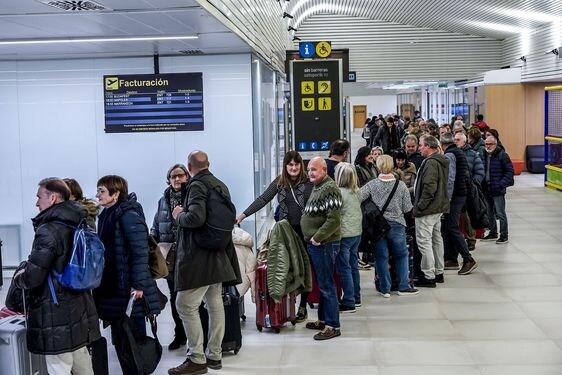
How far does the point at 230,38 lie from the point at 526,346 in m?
4.33

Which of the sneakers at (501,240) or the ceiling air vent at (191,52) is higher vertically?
the ceiling air vent at (191,52)

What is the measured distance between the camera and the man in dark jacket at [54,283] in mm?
4828

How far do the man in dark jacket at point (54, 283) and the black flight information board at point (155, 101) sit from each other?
545 centimetres

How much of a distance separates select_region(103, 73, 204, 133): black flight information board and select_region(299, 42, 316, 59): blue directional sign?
2.00 m

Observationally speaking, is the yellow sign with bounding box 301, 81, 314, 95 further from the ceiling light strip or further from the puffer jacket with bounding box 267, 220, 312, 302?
the puffer jacket with bounding box 267, 220, 312, 302

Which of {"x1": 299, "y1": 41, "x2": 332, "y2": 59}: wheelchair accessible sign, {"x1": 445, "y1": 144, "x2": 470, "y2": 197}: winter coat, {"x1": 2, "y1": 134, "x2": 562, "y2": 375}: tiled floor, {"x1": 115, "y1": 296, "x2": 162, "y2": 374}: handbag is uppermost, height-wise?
{"x1": 299, "y1": 41, "x2": 332, "y2": 59}: wheelchair accessible sign

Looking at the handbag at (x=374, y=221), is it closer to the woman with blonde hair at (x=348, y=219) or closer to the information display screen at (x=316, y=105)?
the woman with blonde hair at (x=348, y=219)

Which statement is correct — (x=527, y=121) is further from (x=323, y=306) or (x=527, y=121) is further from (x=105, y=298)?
(x=105, y=298)

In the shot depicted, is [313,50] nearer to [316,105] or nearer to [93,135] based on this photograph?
[316,105]

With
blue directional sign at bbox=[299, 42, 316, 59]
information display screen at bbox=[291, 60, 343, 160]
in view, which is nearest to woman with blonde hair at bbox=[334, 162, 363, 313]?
information display screen at bbox=[291, 60, 343, 160]

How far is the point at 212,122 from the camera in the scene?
412 inches

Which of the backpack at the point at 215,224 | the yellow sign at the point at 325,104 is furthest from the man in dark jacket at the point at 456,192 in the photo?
the backpack at the point at 215,224

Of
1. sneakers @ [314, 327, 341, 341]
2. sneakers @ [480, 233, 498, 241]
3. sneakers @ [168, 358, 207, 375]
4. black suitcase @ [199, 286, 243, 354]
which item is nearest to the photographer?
sneakers @ [168, 358, 207, 375]

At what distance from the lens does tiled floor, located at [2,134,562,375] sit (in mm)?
6500
